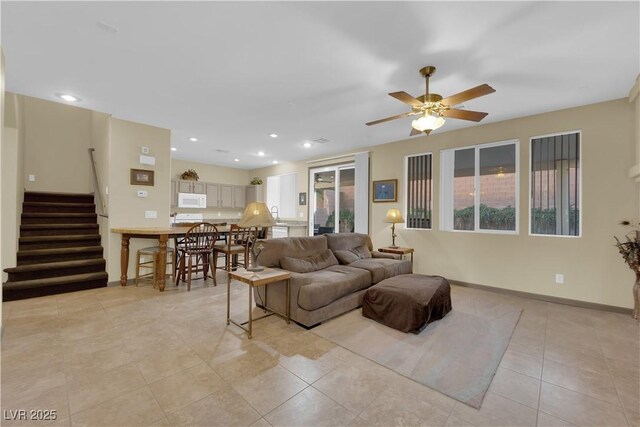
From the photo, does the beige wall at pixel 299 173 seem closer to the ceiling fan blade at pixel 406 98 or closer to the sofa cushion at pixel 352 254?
the sofa cushion at pixel 352 254

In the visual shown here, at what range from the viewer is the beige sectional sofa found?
295 centimetres

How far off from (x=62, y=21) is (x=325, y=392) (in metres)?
3.51

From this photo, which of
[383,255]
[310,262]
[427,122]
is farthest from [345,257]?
[427,122]

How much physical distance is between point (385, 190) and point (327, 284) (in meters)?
3.20

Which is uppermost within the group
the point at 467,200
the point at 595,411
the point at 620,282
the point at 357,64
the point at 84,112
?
the point at 84,112

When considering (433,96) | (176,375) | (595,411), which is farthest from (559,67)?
(176,375)

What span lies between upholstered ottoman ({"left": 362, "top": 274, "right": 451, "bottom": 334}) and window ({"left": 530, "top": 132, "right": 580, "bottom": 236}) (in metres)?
2.05

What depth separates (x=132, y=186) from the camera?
4.61 metres

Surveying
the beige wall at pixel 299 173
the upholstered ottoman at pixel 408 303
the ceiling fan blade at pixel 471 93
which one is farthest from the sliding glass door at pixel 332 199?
the ceiling fan blade at pixel 471 93

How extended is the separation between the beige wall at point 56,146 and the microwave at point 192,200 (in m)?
1.85

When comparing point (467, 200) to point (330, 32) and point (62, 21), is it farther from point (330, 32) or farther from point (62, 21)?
point (62, 21)

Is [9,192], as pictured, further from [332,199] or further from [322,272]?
[332,199]

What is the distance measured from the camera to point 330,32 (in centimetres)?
226

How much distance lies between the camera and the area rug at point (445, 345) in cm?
203
